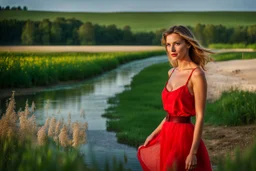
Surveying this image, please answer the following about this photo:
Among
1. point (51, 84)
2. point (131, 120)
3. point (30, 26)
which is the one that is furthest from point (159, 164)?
point (30, 26)

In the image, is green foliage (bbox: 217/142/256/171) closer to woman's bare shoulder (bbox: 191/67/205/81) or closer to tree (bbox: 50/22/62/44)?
woman's bare shoulder (bbox: 191/67/205/81)

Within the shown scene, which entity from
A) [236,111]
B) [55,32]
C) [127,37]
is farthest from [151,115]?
[127,37]

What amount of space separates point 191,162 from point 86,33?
302 feet

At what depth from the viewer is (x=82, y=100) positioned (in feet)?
61.9

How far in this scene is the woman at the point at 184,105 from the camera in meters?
4.58

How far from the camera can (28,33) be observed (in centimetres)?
8094

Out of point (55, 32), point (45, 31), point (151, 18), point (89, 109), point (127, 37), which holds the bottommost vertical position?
point (89, 109)

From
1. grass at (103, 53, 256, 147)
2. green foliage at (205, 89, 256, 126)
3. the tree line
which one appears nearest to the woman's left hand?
grass at (103, 53, 256, 147)

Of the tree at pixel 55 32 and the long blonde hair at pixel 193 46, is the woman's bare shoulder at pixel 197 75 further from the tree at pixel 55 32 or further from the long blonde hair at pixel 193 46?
the tree at pixel 55 32

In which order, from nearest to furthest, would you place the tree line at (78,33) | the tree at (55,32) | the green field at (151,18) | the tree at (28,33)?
1. the tree line at (78,33)
2. the tree at (28,33)
3. the tree at (55,32)
4. the green field at (151,18)

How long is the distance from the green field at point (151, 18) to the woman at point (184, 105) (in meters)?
91.8

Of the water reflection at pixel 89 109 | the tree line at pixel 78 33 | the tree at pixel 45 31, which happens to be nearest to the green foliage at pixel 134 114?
the water reflection at pixel 89 109

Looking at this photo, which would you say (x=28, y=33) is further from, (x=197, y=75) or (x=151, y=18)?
(x=197, y=75)

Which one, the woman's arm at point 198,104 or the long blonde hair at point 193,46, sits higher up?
the long blonde hair at point 193,46
